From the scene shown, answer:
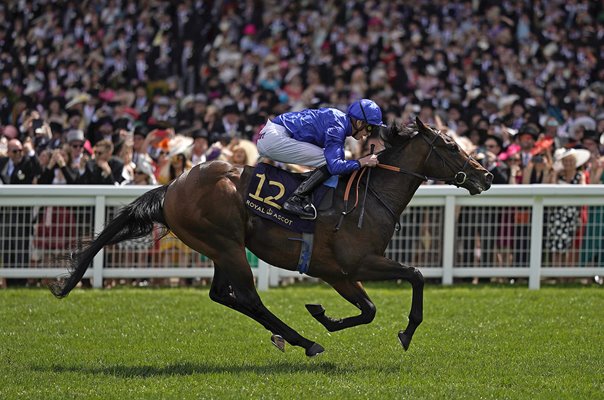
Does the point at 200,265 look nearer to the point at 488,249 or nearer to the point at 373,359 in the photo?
the point at 488,249

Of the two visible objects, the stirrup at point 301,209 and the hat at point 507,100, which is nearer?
the stirrup at point 301,209

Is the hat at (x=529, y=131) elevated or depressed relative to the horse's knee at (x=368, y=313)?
elevated

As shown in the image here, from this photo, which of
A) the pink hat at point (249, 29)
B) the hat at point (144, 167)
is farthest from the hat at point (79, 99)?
the hat at point (144, 167)

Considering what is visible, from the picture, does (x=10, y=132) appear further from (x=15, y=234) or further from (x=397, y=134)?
(x=397, y=134)

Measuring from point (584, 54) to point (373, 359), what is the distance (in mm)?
14322

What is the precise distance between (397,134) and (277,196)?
112 cm

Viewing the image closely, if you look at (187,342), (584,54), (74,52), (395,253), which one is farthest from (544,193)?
Answer: (74,52)

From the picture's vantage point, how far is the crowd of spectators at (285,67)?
692 inches

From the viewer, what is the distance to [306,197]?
8.69 m

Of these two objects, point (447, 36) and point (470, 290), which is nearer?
point (470, 290)

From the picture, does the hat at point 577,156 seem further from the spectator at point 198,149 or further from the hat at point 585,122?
the spectator at point 198,149

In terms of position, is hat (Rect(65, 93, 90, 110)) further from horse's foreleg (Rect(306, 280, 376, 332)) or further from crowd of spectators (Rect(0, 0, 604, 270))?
horse's foreleg (Rect(306, 280, 376, 332))

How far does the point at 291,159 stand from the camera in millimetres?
8930

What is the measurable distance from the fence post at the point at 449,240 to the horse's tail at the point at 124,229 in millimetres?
4509
